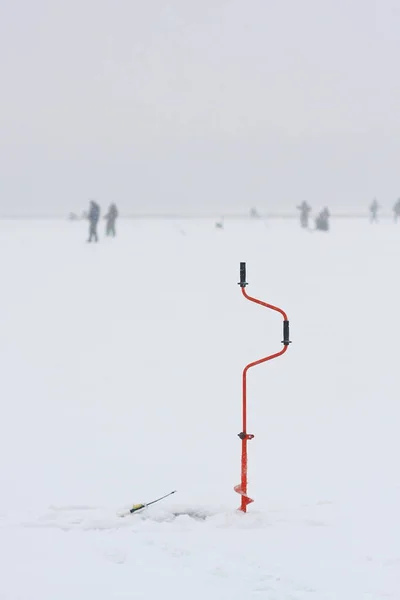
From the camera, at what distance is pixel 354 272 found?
18.4 meters

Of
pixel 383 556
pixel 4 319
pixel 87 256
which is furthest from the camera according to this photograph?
pixel 87 256

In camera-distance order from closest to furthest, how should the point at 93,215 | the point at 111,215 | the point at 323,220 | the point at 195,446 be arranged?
the point at 195,446 → the point at 93,215 → the point at 111,215 → the point at 323,220

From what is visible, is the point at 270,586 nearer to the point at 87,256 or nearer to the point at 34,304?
the point at 34,304

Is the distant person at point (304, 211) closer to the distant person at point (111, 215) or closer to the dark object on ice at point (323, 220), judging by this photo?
the dark object on ice at point (323, 220)

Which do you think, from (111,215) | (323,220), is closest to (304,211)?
(323,220)

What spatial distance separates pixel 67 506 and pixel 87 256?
1755cm

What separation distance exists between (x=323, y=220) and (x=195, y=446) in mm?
30054

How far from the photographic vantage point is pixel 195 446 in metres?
6.64

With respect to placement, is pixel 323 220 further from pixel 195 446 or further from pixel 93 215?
pixel 195 446

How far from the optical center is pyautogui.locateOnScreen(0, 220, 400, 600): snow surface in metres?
4.12

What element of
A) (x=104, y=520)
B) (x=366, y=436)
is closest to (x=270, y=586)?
(x=104, y=520)

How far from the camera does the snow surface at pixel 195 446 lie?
13.5 ft

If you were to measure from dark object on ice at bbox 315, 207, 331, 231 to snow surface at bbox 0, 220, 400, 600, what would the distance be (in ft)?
67.2

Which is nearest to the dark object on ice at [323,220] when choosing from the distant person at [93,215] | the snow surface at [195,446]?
the distant person at [93,215]
